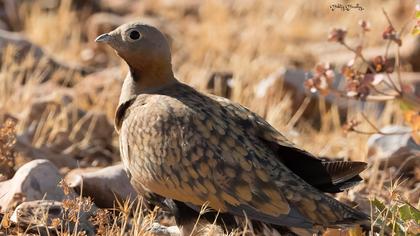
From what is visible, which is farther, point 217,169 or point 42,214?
point 42,214

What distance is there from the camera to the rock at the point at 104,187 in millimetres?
5660

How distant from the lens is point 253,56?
11023mm

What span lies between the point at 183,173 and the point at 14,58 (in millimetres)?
4333

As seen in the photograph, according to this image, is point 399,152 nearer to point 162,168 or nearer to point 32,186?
point 162,168

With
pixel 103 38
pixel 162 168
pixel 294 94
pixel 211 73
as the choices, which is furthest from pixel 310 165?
pixel 211 73

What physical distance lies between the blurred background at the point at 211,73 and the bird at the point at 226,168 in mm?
366

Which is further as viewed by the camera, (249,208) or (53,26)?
(53,26)

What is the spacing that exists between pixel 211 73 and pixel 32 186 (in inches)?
141

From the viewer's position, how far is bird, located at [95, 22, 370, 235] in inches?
185

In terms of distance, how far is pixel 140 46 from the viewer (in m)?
5.38

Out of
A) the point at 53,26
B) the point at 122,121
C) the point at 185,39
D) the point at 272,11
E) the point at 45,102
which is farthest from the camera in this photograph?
the point at 272,11

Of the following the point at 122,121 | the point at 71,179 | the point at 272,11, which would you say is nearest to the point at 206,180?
the point at 122,121

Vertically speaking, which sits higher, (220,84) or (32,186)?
(32,186)

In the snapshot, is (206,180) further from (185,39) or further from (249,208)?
(185,39)
